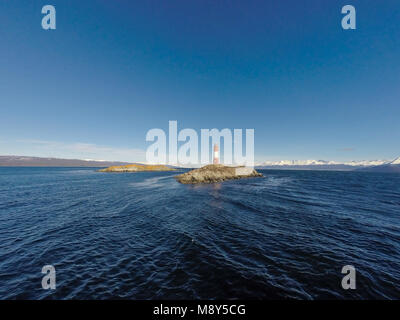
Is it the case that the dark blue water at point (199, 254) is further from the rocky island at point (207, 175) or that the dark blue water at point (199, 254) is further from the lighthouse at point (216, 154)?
the lighthouse at point (216, 154)

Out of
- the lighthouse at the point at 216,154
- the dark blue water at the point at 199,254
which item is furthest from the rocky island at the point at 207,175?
the dark blue water at the point at 199,254

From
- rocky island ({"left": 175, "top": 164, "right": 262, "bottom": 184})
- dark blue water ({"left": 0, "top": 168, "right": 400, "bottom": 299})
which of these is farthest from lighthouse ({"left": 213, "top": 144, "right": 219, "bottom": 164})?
dark blue water ({"left": 0, "top": 168, "right": 400, "bottom": 299})

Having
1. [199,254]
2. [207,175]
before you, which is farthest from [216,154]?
[199,254]

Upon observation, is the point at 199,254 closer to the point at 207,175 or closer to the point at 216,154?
the point at 207,175

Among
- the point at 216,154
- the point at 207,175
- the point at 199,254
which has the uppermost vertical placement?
the point at 216,154

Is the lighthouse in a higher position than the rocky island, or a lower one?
higher

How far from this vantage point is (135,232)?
15156mm

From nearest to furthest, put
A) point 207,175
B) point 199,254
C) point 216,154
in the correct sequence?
point 199,254, point 207,175, point 216,154

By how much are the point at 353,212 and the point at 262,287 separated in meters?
23.6

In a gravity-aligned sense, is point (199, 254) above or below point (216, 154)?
below

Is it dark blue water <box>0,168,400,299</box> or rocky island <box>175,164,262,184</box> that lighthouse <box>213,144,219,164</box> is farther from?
dark blue water <box>0,168,400,299</box>
